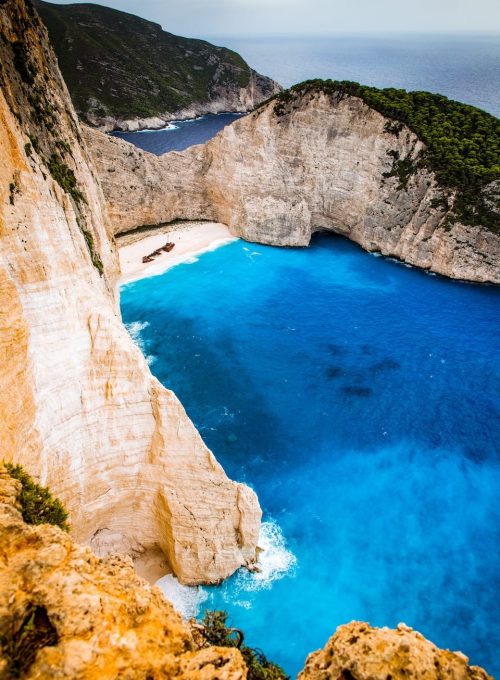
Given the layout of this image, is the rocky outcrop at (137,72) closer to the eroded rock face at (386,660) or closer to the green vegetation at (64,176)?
the green vegetation at (64,176)

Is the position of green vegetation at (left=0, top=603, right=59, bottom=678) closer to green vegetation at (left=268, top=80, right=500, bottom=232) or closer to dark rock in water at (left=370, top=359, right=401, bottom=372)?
dark rock in water at (left=370, top=359, right=401, bottom=372)

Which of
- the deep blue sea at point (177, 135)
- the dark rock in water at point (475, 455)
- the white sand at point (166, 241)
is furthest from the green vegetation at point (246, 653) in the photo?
the deep blue sea at point (177, 135)

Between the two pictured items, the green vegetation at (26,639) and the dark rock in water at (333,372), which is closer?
the green vegetation at (26,639)

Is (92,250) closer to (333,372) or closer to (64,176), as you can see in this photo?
(64,176)

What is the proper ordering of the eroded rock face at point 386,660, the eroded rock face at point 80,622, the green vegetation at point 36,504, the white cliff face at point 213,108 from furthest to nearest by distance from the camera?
the white cliff face at point 213,108
the green vegetation at point 36,504
the eroded rock face at point 386,660
the eroded rock face at point 80,622

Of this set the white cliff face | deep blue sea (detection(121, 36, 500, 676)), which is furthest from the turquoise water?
the white cliff face

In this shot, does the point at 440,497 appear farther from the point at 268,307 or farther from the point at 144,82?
the point at 144,82
